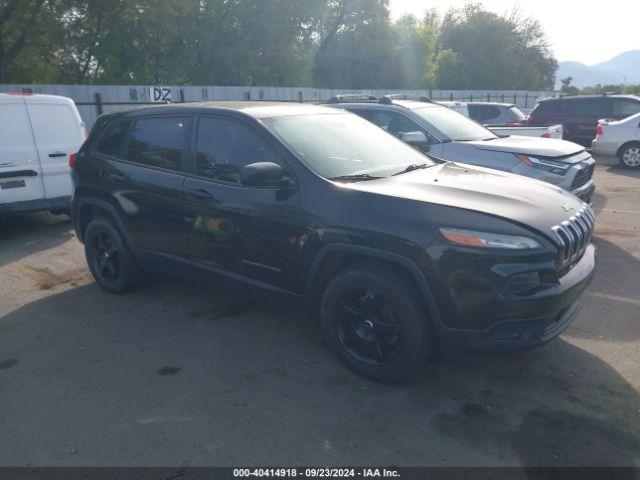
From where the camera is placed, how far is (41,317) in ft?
15.7

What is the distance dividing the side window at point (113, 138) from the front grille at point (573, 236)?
12.8 feet

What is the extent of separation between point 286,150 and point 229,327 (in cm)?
164

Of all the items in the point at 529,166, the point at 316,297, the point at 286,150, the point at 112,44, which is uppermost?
the point at 112,44

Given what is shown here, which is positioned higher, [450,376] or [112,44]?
[112,44]

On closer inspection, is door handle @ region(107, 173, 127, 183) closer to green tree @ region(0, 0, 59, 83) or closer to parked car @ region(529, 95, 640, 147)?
parked car @ region(529, 95, 640, 147)

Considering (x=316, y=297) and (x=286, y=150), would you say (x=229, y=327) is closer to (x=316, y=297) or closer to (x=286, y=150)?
(x=316, y=297)

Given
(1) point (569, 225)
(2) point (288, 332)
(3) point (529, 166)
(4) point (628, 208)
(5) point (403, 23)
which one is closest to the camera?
(1) point (569, 225)

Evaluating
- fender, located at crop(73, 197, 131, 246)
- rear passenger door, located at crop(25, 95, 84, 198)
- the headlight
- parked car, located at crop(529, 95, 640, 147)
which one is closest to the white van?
rear passenger door, located at crop(25, 95, 84, 198)

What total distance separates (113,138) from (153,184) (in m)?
0.97

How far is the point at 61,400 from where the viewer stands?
11.3 ft

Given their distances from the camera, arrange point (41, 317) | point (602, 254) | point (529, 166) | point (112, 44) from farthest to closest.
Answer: point (112, 44), point (529, 166), point (602, 254), point (41, 317)

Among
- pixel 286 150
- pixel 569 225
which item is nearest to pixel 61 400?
pixel 286 150

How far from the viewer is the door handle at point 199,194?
415cm

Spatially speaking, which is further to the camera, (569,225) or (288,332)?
(288,332)
